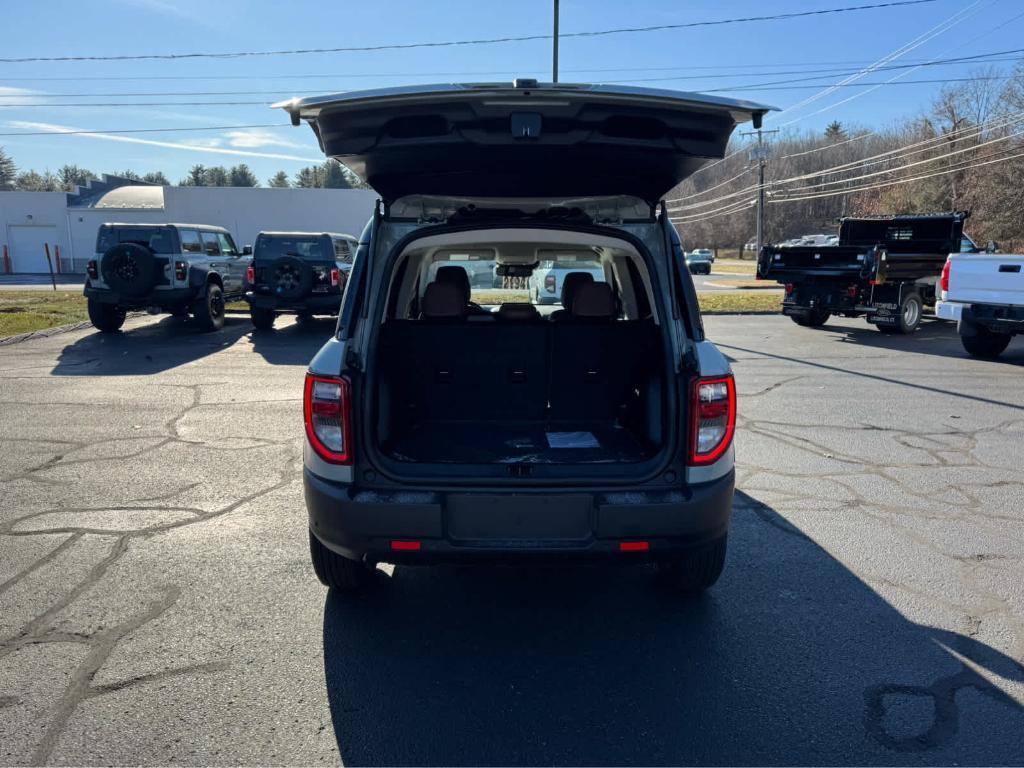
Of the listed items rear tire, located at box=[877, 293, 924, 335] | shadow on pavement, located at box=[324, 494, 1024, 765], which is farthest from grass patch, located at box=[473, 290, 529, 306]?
rear tire, located at box=[877, 293, 924, 335]

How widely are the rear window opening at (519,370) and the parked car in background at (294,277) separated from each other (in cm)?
960

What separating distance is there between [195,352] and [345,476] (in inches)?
382

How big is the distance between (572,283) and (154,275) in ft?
34.3

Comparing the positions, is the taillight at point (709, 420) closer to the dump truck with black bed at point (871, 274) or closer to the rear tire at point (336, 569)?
the rear tire at point (336, 569)

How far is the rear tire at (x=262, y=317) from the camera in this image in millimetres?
14016

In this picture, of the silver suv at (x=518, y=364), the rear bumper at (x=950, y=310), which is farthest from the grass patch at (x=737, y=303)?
the silver suv at (x=518, y=364)

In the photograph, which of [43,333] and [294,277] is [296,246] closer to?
[294,277]

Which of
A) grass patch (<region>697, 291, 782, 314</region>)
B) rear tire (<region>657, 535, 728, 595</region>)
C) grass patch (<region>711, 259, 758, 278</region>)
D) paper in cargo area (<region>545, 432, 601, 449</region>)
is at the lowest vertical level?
grass patch (<region>711, 259, 758, 278</region>)

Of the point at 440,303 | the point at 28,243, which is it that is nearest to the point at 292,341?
the point at 440,303

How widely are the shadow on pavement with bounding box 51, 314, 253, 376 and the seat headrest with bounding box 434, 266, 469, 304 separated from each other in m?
6.77

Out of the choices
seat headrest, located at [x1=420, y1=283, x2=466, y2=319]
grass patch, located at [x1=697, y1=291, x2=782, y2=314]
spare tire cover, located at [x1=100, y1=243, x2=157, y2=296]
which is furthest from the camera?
grass patch, located at [x1=697, y1=291, x2=782, y2=314]

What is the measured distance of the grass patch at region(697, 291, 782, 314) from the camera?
18.6 meters

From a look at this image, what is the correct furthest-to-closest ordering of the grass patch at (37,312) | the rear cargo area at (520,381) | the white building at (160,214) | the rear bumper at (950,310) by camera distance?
the white building at (160,214) → the grass patch at (37,312) → the rear bumper at (950,310) → the rear cargo area at (520,381)

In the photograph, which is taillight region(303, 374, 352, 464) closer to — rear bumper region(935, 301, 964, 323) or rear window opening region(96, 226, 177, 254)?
rear bumper region(935, 301, 964, 323)
